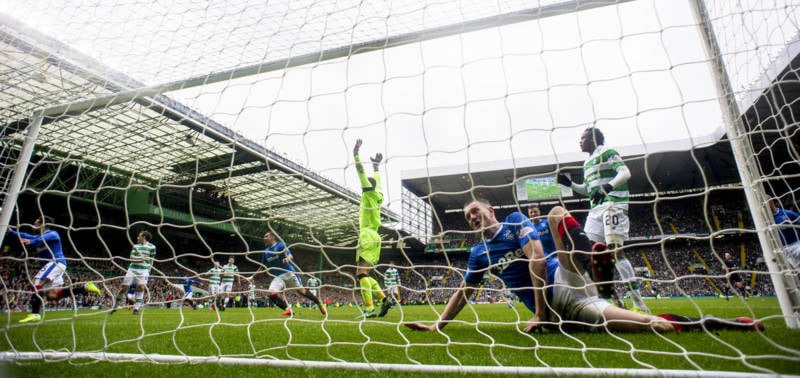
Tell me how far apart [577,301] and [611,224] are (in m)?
1.15

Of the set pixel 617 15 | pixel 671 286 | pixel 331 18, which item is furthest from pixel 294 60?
pixel 671 286

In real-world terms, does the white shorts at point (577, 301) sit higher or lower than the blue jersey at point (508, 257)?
lower

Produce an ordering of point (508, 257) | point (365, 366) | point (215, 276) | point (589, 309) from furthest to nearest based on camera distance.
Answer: point (215, 276), point (508, 257), point (589, 309), point (365, 366)

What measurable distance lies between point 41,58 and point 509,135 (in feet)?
14.8

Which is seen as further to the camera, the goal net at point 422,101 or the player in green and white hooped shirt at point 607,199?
the player in green and white hooped shirt at point 607,199

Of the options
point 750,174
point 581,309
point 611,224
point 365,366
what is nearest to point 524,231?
point 581,309

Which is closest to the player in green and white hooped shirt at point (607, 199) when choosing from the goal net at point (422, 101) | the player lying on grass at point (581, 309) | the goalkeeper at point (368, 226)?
the goal net at point (422, 101)

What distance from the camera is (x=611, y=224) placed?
130 inches

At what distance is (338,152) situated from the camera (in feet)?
8.50

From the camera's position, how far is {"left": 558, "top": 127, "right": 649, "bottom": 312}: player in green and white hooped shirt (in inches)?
128

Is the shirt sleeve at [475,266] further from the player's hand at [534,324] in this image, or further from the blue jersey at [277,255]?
the blue jersey at [277,255]

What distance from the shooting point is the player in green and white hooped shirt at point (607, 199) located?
3.24 meters

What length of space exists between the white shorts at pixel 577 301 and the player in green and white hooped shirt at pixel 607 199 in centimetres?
71

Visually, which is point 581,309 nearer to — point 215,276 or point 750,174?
point 750,174
